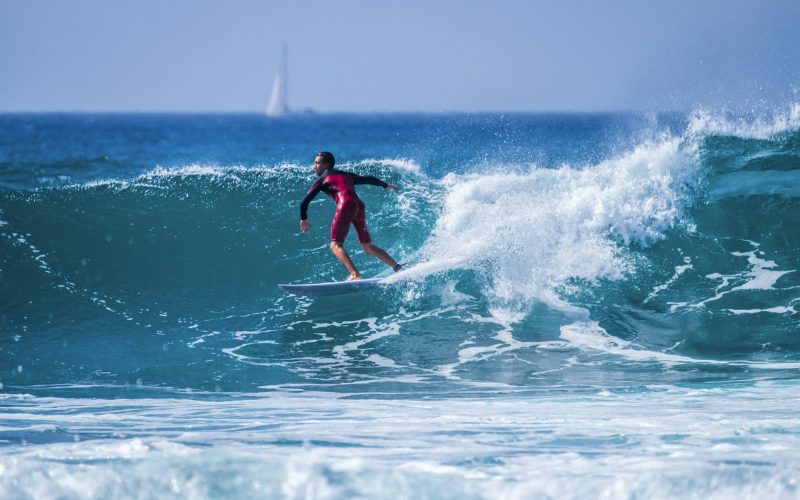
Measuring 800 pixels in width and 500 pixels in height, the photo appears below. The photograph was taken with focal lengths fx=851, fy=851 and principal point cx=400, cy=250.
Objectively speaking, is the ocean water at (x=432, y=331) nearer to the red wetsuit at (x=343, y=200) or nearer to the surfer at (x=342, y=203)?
the surfer at (x=342, y=203)

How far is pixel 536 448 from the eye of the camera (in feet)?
15.7

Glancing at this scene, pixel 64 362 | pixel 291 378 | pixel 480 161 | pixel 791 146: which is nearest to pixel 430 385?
pixel 291 378

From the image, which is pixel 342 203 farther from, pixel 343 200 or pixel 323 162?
pixel 323 162

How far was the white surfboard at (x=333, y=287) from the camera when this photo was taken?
8.62m

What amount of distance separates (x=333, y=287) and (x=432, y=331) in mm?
1117

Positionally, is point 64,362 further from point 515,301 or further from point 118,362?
point 515,301

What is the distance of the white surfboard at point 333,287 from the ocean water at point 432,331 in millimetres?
274

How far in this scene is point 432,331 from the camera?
28.3ft

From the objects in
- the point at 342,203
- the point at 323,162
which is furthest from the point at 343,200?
the point at 323,162

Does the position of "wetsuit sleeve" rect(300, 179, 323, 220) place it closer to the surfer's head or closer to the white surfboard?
the surfer's head

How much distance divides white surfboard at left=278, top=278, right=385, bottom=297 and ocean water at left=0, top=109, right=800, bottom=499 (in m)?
0.27

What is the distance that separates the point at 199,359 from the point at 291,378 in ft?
3.54

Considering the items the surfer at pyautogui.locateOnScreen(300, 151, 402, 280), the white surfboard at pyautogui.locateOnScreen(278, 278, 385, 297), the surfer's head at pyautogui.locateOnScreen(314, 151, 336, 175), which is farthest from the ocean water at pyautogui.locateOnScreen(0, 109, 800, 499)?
the surfer's head at pyautogui.locateOnScreen(314, 151, 336, 175)

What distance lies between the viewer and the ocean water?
4.38 metres
